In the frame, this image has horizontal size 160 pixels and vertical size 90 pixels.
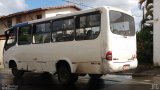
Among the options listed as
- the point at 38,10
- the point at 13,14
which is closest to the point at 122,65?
the point at 38,10

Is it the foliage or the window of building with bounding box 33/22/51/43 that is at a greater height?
the window of building with bounding box 33/22/51/43

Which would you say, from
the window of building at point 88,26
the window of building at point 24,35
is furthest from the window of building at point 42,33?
the window of building at point 88,26

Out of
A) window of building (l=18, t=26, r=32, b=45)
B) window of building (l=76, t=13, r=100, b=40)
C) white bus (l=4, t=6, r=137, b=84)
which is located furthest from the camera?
window of building (l=18, t=26, r=32, b=45)

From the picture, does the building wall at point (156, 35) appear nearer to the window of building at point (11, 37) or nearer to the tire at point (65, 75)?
the tire at point (65, 75)

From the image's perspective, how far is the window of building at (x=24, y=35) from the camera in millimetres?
15030

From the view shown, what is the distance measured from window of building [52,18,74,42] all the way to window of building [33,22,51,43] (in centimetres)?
36

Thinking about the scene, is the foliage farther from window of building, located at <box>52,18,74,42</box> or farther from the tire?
window of building, located at <box>52,18,74,42</box>

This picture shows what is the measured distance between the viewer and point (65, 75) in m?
13.1

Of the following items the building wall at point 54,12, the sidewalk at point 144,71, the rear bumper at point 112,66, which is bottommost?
the sidewalk at point 144,71

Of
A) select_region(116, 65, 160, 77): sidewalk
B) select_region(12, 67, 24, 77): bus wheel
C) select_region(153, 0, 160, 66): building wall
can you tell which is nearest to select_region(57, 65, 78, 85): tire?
select_region(12, 67, 24, 77): bus wheel

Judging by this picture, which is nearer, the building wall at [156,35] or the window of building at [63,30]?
the window of building at [63,30]

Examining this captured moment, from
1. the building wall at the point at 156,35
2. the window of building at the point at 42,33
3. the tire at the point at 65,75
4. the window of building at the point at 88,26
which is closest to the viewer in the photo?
the window of building at the point at 88,26

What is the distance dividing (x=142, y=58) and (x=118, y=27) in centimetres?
1173

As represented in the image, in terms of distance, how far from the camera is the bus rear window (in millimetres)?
11797
